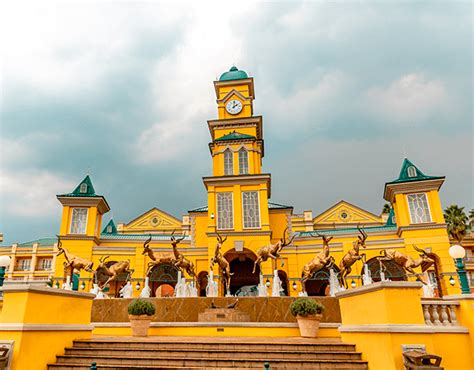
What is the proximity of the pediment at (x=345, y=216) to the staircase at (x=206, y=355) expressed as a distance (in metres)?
37.2

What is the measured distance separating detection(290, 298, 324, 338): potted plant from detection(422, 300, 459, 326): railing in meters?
3.73

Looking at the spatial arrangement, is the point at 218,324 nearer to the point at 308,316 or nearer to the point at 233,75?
the point at 308,316

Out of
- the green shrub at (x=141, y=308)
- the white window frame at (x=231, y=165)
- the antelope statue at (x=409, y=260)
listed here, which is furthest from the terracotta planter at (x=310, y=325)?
the white window frame at (x=231, y=165)

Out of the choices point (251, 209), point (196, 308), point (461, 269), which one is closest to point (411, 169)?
point (251, 209)

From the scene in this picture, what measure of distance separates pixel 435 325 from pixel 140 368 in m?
6.80

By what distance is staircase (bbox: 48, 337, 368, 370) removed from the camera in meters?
7.42

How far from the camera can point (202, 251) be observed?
2698 centimetres

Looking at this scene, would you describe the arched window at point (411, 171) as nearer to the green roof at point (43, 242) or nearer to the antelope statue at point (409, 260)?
the antelope statue at point (409, 260)

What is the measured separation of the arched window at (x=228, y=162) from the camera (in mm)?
29203

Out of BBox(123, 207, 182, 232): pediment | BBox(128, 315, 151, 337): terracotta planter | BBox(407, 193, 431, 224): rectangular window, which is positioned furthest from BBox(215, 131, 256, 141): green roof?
BBox(128, 315, 151, 337): terracotta planter

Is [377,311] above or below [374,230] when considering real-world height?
below

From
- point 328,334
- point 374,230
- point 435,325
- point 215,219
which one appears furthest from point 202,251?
point 435,325

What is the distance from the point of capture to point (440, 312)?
7.66 meters

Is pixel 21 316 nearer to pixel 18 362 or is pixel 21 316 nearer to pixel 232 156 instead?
pixel 18 362
